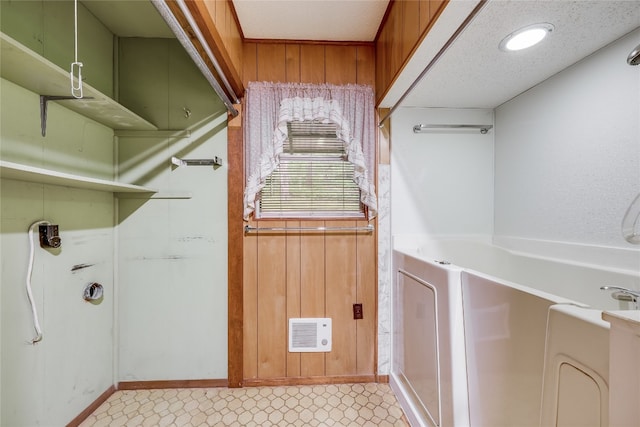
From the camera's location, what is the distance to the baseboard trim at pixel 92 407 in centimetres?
145

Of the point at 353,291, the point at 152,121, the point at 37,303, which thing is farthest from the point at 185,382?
the point at 152,121

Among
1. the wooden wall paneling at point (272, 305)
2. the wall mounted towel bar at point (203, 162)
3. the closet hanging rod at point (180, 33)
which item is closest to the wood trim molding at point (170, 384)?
the wooden wall paneling at point (272, 305)

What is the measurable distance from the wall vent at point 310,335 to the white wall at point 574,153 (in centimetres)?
138

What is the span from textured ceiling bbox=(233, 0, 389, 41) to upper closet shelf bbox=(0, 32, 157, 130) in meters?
0.85

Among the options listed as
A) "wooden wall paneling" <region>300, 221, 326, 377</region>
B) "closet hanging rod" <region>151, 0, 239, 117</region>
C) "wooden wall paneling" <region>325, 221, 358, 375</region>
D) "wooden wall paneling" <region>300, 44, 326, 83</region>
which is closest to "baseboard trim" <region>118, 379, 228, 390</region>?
"wooden wall paneling" <region>300, 221, 326, 377</region>

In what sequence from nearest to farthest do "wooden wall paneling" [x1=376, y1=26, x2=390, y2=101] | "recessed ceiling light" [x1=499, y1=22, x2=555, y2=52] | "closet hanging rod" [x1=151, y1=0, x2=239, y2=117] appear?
"closet hanging rod" [x1=151, y1=0, x2=239, y2=117] < "recessed ceiling light" [x1=499, y1=22, x2=555, y2=52] < "wooden wall paneling" [x1=376, y1=26, x2=390, y2=101]

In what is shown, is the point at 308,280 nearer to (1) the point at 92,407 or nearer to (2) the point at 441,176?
(2) the point at 441,176

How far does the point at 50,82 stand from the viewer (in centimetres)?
Result: 113

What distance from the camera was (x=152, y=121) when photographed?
1760 mm

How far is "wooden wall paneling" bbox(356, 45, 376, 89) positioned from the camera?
181cm

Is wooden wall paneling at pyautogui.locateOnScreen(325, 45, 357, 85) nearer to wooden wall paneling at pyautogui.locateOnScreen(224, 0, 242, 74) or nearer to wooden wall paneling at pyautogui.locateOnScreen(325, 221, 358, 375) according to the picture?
wooden wall paneling at pyautogui.locateOnScreen(224, 0, 242, 74)

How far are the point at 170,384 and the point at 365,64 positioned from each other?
2.46 meters

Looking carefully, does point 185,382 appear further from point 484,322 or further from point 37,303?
point 484,322

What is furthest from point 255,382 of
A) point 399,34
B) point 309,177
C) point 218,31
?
point 399,34
